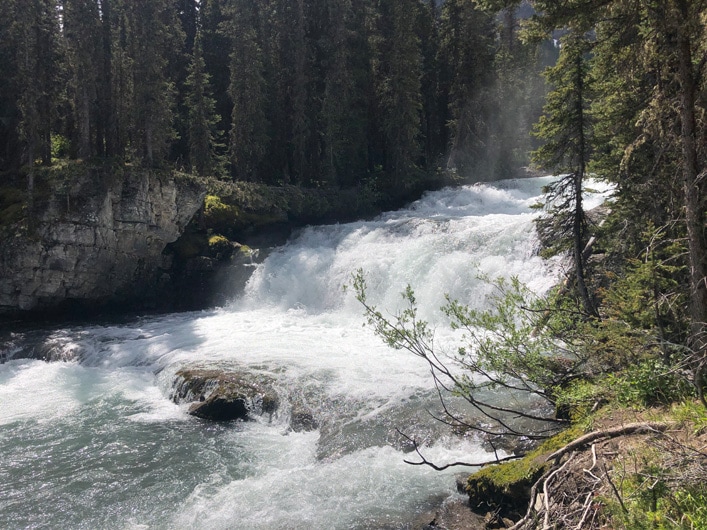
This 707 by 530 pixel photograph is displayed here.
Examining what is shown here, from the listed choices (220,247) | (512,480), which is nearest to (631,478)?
(512,480)

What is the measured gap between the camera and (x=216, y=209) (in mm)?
26672

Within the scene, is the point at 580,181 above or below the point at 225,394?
above

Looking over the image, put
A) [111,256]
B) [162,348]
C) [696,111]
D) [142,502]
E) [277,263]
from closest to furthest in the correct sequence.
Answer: [696,111]
[142,502]
[162,348]
[111,256]
[277,263]

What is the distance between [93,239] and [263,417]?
1321 centimetres

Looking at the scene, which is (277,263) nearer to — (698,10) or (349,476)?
(349,476)

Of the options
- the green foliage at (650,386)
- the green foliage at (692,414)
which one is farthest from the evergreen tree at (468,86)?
the green foliage at (692,414)

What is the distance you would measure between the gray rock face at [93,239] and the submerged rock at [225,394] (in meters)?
10.1

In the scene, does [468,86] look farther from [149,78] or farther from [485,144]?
[149,78]

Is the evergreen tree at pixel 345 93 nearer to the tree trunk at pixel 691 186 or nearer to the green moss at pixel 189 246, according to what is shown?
the green moss at pixel 189 246

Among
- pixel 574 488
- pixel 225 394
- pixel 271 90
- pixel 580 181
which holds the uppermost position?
pixel 271 90

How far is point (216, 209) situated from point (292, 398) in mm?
16759

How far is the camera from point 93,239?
20.9 metres

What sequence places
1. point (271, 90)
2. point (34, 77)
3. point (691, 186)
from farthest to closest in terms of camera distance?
point (271, 90), point (34, 77), point (691, 186)

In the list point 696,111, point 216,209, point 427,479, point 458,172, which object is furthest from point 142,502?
point 458,172
